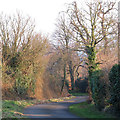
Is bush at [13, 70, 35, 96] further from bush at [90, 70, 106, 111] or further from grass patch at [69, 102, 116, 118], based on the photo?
bush at [90, 70, 106, 111]

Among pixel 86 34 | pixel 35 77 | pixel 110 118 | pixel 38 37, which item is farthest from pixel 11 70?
pixel 110 118

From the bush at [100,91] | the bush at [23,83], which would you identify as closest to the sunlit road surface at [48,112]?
the bush at [100,91]

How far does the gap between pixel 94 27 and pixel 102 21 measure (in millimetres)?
908

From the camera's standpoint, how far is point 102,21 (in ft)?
61.1

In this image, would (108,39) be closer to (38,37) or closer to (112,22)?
(112,22)

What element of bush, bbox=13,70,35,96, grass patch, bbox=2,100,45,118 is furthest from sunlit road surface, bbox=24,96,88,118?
bush, bbox=13,70,35,96

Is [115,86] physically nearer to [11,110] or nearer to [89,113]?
[89,113]

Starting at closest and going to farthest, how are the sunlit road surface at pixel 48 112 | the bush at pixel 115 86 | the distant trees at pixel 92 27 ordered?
1. the bush at pixel 115 86
2. the sunlit road surface at pixel 48 112
3. the distant trees at pixel 92 27

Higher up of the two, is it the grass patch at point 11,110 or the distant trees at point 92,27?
the distant trees at point 92,27

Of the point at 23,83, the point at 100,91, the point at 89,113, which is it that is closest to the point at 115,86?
the point at 100,91

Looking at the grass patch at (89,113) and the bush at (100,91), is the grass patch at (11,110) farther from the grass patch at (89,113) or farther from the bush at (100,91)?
the bush at (100,91)

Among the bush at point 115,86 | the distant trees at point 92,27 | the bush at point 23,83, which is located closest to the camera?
the bush at point 115,86

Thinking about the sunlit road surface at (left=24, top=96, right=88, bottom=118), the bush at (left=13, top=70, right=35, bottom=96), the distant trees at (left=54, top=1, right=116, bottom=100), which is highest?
the distant trees at (left=54, top=1, right=116, bottom=100)

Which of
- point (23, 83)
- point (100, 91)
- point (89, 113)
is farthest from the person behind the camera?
point (23, 83)
